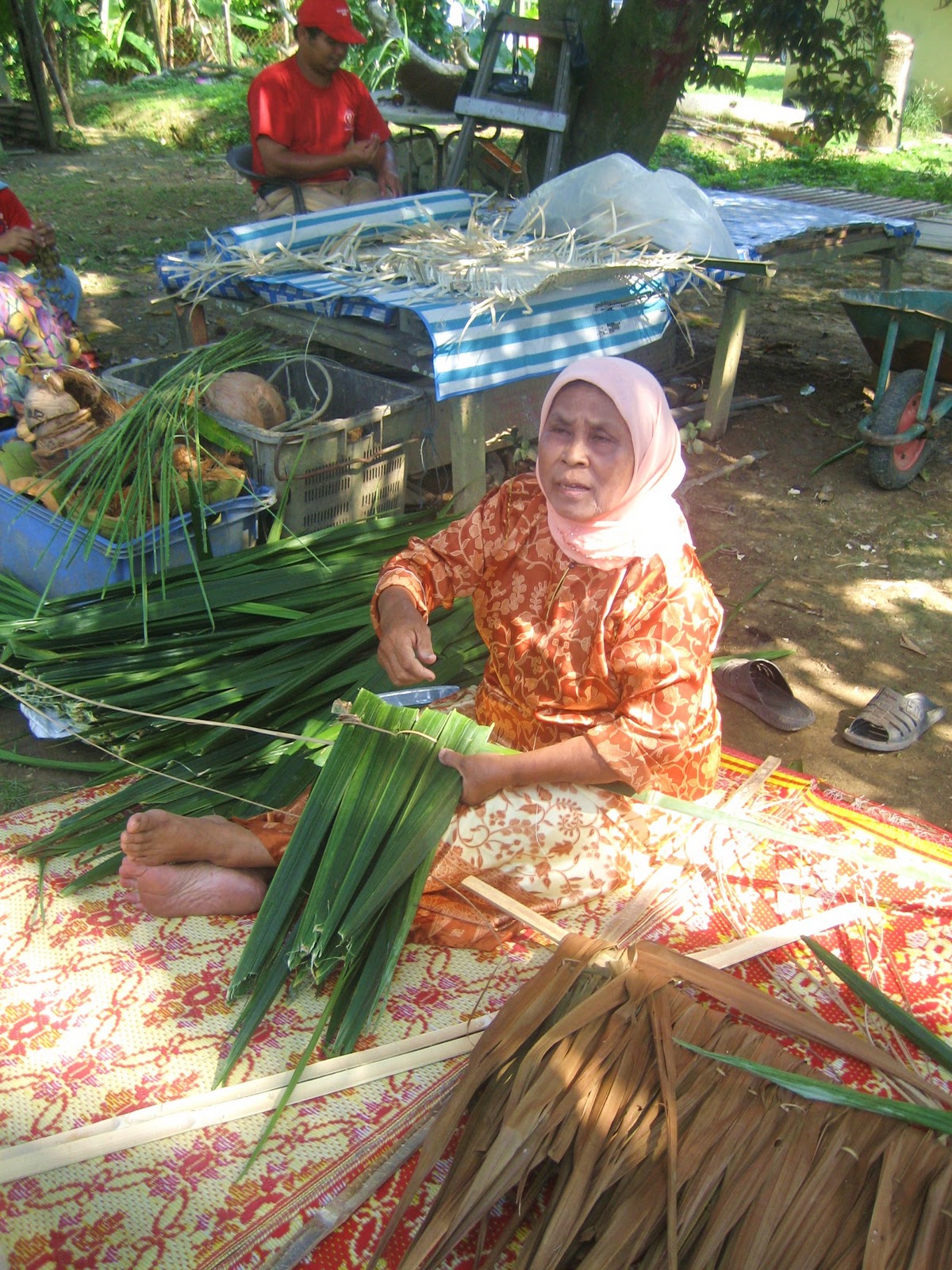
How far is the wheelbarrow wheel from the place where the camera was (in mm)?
4629

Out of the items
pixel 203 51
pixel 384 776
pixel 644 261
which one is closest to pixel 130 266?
pixel 644 261

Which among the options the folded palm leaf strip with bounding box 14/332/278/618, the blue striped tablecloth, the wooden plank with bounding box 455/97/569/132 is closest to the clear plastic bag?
the blue striped tablecloth

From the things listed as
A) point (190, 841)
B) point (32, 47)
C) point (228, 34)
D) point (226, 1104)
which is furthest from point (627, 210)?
point (228, 34)

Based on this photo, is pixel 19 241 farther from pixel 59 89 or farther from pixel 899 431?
pixel 59 89

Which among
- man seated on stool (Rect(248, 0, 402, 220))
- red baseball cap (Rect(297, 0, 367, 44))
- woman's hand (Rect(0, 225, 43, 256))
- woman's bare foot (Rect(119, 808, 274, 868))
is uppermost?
red baseball cap (Rect(297, 0, 367, 44))

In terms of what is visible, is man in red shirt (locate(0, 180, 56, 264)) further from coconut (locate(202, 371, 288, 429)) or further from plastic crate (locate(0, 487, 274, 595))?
plastic crate (locate(0, 487, 274, 595))

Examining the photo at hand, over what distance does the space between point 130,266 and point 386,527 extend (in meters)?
5.30

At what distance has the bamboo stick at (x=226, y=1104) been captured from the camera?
173cm

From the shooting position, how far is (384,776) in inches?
83.4

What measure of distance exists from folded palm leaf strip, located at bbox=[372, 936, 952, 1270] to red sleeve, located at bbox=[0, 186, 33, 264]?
4418mm

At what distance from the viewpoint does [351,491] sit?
374 centimetres

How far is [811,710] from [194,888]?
2.01m

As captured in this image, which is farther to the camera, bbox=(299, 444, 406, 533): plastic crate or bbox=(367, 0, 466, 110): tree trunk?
bbox=(367, 0, 466, 110): tree trunk

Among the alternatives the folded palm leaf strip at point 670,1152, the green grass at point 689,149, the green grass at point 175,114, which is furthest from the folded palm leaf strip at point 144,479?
the green grass at point 175,114
